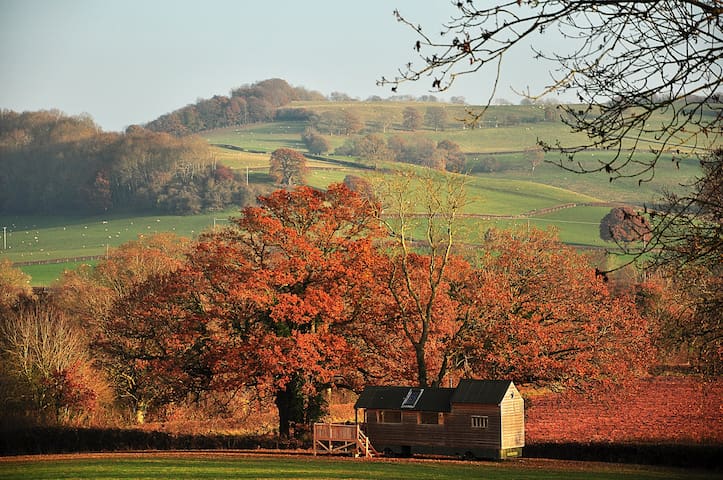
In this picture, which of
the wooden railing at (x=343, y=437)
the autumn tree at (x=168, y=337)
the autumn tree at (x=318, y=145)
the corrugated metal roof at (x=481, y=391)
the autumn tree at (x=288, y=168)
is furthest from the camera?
the autumn tree at (x=318, y=145)

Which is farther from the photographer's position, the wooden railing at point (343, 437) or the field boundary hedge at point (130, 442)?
the field boundary hedge at point (130, 442)

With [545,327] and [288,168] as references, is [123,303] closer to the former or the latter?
[545,327]

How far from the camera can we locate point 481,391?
32.6 m

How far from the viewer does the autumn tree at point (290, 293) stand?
3641cm

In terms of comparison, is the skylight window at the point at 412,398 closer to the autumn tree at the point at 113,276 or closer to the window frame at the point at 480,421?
the window frame at the point at 480,421

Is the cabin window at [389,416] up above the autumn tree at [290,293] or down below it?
below

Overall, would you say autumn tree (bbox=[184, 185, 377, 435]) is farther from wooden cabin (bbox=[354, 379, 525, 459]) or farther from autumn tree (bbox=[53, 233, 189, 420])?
wooden cabin (bbox=[354, 379, 525, 459])

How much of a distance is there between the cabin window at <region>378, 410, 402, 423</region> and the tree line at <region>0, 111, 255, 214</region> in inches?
4187

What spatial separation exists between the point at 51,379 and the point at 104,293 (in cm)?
2005

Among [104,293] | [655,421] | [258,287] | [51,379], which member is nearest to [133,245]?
[104,293]

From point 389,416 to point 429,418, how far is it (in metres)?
1.58

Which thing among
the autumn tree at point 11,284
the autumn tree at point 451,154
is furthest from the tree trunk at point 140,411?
the autumn tree at point 451,154

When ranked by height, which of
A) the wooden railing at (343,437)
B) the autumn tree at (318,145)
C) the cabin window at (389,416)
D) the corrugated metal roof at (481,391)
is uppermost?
the autumn tree at (318,145)

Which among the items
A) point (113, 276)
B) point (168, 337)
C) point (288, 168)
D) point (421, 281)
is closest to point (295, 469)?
point (168, 337)
